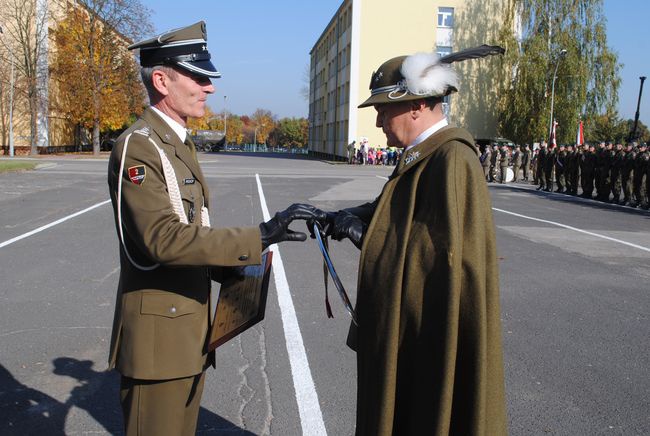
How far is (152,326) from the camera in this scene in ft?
7.50

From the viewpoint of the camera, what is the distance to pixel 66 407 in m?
3.79

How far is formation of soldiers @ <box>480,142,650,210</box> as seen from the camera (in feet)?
61.1

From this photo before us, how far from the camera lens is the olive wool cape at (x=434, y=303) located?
197 cm

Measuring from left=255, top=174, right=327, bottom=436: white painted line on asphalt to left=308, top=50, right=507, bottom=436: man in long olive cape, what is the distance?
4.96 ft

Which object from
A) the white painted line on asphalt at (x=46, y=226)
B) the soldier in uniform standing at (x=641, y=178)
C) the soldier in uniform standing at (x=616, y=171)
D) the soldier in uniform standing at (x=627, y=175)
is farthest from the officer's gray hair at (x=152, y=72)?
the soldier in uniform standing at (x=616, y=171)

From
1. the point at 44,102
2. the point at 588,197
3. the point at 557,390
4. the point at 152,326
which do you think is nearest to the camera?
the point at 152,326

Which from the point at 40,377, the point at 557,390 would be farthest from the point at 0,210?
the point at 557,390

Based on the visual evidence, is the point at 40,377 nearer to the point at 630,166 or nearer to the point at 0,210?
the point at 0,210

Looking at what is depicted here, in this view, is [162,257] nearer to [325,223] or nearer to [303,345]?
[325,223]

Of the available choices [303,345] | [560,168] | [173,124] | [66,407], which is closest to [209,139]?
[560,168]

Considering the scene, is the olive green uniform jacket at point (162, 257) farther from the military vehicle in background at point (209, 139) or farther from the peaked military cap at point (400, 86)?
the military vehicle in background at point (209, 139)

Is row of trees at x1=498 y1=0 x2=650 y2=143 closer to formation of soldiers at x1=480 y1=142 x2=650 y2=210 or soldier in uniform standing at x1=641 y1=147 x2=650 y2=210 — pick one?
formation of soldiers at x1=480 y1=142 x2=650 y2=210

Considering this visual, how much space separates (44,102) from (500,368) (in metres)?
50.2

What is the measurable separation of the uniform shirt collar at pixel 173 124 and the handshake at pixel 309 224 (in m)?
0.52
